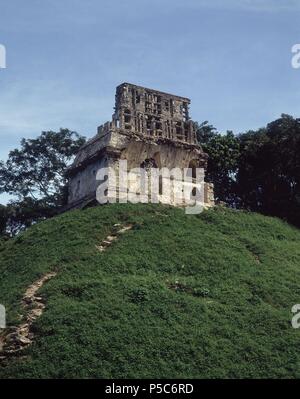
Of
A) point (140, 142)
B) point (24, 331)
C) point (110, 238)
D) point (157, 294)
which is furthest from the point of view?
point (140, 142)

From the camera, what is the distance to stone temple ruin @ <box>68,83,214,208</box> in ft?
144

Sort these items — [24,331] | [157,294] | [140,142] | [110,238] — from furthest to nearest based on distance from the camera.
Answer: [140,142]
[110,238]
[157,294]
[24,331]

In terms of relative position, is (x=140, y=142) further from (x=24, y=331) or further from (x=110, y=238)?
(x=24, y=331)

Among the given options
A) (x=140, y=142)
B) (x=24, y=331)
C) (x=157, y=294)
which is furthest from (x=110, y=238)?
(x=24, y=331)

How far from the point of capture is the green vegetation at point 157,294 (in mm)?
27531

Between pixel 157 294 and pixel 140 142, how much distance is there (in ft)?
47.6

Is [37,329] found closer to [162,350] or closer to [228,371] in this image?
[162,350]

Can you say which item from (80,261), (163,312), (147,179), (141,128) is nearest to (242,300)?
(163,312)

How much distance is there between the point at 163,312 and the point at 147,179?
14359 millimetres

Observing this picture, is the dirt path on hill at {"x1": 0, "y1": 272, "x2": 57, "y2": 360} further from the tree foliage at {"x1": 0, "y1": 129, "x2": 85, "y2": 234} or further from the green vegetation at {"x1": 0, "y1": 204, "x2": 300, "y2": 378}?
the tree foliage at {"x1": 0, "y1": 129, "x2": 85, "y2": 234}

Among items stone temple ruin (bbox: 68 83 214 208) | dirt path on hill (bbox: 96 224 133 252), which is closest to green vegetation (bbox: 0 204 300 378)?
dirt path on hill (bbox: 96 224 133 252)

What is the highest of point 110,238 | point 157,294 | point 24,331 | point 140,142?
point 140,142

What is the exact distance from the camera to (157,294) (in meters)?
31.6

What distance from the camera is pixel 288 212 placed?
154 ft
